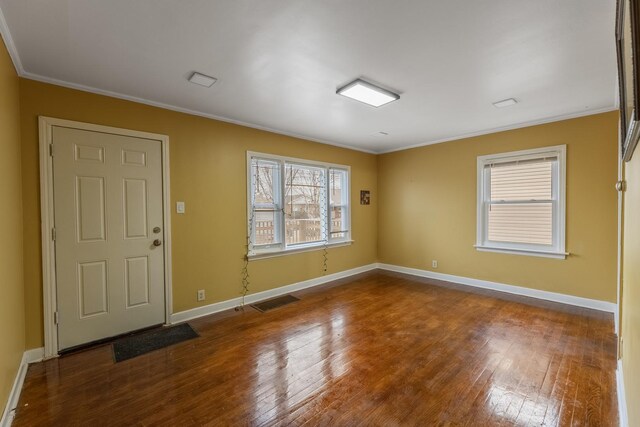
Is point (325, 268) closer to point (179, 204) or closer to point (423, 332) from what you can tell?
point (423, 332)

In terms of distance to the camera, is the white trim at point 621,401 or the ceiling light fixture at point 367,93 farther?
the ceiling light fixture at point 367,93

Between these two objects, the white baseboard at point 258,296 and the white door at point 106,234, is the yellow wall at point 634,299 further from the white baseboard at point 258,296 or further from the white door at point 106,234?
the white door at point 106,234

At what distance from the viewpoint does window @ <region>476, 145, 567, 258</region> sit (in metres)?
3.83

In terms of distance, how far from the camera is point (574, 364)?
7.75 feet

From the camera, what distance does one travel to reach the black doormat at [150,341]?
8.64 ft

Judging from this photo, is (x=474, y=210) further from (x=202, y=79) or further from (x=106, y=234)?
(x=106, y=234)

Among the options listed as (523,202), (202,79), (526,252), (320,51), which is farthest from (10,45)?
(526,252)

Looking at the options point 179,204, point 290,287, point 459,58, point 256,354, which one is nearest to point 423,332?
point 256,354

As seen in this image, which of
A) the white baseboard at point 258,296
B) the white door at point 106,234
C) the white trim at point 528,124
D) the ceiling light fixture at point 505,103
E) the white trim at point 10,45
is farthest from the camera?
the white trim at point 528,124

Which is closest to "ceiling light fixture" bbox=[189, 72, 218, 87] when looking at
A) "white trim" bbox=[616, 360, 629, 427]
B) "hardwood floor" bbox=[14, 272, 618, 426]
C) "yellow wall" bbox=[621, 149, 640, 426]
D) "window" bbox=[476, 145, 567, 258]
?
"hardwood floor" bbox=[14, 272, 618, 426]

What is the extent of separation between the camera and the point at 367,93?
2.88 metres

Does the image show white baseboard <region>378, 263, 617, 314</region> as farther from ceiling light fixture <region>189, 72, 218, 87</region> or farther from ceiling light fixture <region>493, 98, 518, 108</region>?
ceiling light fixture <region>189, 72, 218, 87</region>

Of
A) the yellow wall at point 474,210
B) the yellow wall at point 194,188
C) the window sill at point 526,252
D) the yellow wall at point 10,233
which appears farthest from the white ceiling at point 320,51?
the window sill at point 526,252

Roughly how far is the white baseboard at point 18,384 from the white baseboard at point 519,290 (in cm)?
502
